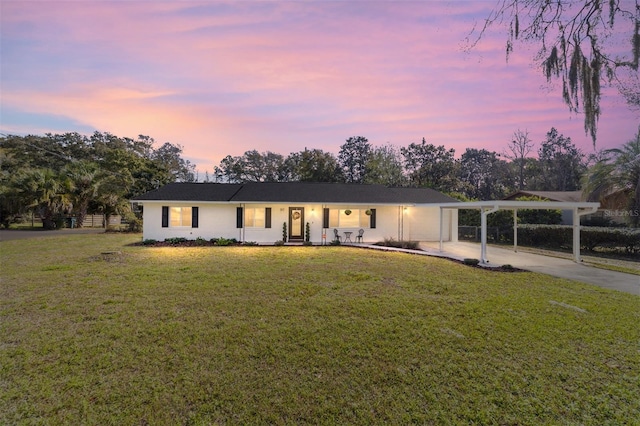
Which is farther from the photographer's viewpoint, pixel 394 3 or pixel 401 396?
pixel 394 3

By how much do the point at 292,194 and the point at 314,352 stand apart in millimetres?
13179

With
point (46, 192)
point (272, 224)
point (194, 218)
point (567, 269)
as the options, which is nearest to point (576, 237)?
point (567, 269)

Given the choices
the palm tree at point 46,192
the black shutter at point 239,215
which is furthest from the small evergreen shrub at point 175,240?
the palm tree at point 46,192

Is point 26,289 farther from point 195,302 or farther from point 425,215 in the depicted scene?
point 425,215

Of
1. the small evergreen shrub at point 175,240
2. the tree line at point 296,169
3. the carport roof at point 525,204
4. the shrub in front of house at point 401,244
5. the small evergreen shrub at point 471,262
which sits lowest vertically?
the small evergreen shrub at point 471,262

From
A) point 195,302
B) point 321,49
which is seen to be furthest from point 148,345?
point 321,49

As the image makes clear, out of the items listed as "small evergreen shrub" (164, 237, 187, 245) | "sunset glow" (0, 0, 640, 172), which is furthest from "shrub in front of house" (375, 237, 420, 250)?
"small evergreen shrub" (164, 237, 187, 245)

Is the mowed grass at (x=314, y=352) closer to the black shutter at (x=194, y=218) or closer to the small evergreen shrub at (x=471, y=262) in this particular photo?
the small evergreen shrub at (x=471, y=262)

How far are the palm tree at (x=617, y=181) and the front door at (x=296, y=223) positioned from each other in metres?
14.9

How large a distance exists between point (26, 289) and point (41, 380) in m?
5.16

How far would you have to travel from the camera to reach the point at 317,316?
207 inches

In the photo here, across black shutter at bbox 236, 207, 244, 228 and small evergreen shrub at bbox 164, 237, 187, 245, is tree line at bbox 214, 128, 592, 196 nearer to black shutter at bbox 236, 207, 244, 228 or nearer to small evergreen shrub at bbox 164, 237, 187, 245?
black shutter at bbox 236, 207, 244, 228

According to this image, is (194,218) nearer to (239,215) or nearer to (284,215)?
(239,215)

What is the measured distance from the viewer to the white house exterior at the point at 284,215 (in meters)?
15.7
